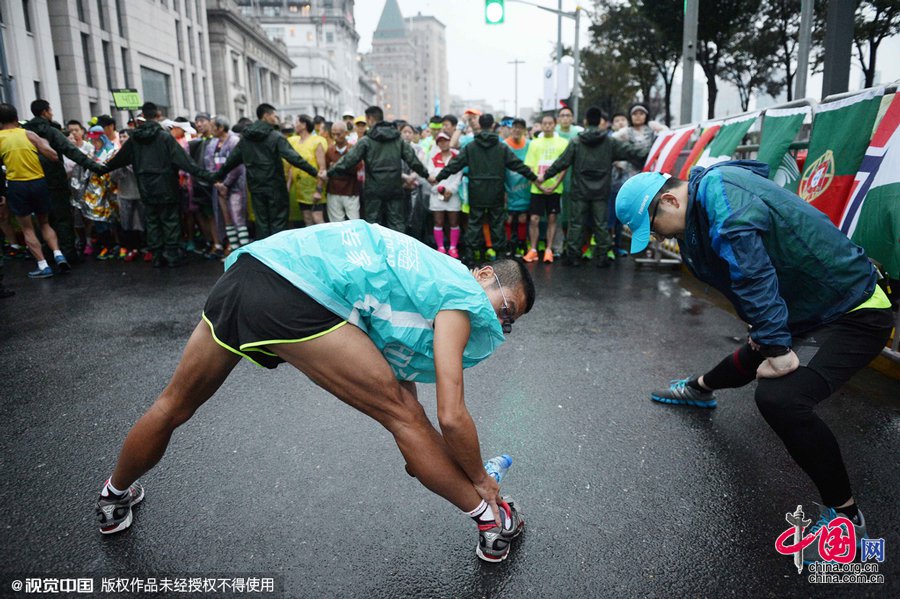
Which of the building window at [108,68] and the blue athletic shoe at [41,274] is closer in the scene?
the blue athletic shoe at [41,274]

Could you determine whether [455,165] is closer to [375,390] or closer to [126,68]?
[375,390]

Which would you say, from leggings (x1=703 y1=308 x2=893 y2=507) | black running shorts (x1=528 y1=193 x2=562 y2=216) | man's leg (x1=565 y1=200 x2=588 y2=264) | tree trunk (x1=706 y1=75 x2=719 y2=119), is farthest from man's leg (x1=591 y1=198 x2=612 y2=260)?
tree trunk (x1=706 y1=75 x2=719 y2=119)

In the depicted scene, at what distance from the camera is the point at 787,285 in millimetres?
2711

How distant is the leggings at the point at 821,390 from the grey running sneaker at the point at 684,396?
123 cm

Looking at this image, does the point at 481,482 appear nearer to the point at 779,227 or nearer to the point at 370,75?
the point at 779,227

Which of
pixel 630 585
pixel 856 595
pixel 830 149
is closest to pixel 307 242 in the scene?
pixel 630 585

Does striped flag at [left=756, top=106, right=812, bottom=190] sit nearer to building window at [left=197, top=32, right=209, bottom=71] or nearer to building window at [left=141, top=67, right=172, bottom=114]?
building window at [left=141, top=67, right=172, bottom=114]

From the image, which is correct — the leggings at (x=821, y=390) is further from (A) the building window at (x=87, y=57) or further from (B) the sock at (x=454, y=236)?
(A) the building window at (x=87, y=57)

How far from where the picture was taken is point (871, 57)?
13.2 meters

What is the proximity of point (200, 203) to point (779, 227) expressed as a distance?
30.7 ft

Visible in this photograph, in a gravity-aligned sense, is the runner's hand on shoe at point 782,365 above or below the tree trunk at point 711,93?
below

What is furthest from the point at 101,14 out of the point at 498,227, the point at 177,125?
the point at 498,227

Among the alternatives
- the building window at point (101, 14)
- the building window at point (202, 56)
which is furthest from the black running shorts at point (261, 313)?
the building window at point (202, 56)

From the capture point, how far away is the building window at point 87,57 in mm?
31047
